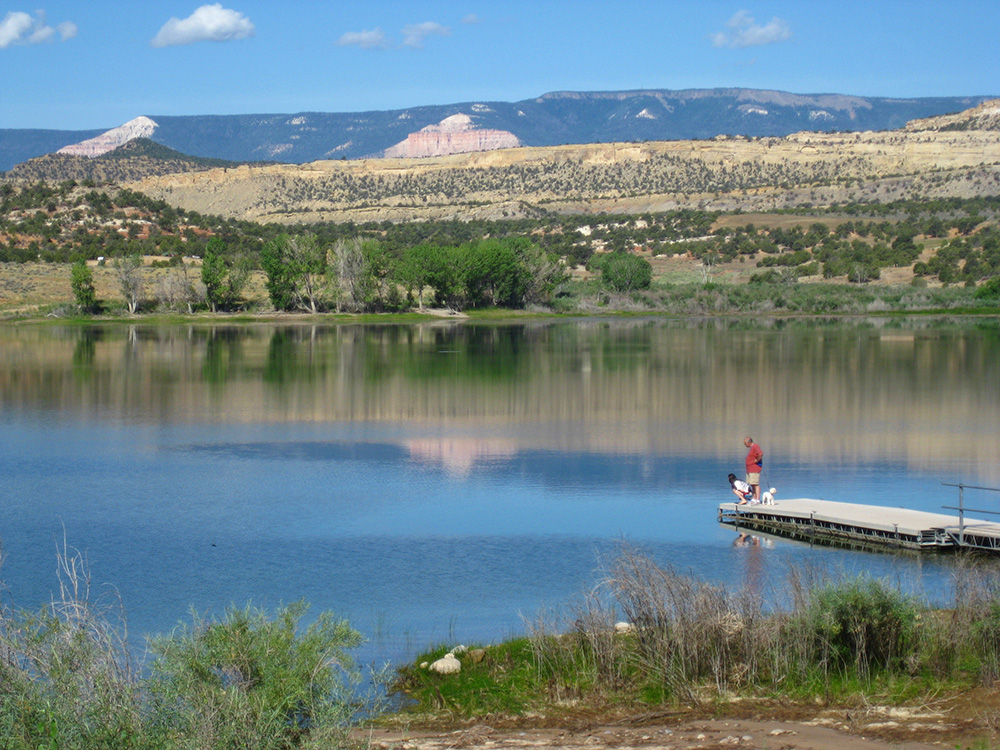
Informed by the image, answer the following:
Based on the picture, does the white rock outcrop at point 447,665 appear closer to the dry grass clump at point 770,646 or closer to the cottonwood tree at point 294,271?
the dry grass clump at point 770,646

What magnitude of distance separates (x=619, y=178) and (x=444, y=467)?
5097 inches

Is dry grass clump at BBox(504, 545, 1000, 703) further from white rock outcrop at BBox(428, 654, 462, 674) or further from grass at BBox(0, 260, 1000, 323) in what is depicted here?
grass at BBox(0, 260, 1000, 323)

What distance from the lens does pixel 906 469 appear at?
22.6 meters

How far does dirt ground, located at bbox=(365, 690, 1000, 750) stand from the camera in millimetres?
8992

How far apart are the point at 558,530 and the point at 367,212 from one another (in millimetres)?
121032

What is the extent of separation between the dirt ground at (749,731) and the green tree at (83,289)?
68964 millimetres

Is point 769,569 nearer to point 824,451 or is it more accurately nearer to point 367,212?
point 824,451

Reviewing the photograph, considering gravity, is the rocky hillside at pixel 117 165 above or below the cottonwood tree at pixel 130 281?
above

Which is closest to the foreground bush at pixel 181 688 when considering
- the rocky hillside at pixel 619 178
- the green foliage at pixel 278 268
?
the green foliage at pixel 278 268

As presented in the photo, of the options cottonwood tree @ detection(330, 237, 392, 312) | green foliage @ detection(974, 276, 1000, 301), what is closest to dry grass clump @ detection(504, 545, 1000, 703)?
cottonwood tree @ detection(330, 237, 392, 312)

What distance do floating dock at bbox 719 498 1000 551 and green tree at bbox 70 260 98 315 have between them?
63.1 m

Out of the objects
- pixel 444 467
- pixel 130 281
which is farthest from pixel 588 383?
pixel 130 281

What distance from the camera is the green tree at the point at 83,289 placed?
72875mm

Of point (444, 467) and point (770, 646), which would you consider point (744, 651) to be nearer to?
point (770, 646)
